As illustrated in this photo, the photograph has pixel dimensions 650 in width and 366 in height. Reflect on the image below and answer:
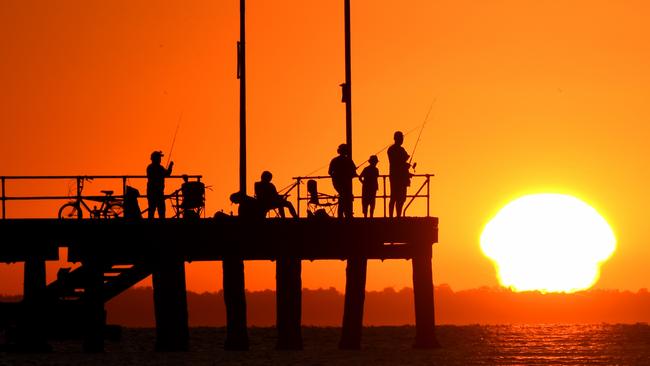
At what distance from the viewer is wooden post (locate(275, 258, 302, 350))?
46906mm

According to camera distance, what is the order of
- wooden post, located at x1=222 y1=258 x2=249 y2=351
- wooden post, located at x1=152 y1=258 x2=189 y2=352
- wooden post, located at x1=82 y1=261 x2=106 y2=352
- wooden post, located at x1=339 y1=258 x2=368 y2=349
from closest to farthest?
wooden post, located at x1=82 y1=261 x2=106 y2=352 → wooden post, located at x1=152 y1=258 x2=189 y2=352 → wooden post, located at x1=222 y1=258 x2=249 y2=351 → wooden post, located at x1=339 y1=258 x2=368 y2=349

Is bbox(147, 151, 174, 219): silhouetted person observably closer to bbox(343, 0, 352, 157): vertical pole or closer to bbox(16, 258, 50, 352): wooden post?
bbox(16, 258, 50, 352): wooden post

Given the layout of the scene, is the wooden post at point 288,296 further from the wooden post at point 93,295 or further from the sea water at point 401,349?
the wooden post at point 93,295

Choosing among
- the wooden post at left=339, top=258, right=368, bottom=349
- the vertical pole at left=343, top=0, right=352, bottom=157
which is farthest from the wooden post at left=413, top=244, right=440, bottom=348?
the vertical pole at left=343, top=0, right=352, bottom=157

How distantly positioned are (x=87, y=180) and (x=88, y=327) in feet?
12.6

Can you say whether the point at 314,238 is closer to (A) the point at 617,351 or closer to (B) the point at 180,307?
(B) the point at 180,307

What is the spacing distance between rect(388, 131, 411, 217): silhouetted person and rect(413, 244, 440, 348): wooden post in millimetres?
2639

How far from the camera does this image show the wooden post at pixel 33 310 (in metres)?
44.9

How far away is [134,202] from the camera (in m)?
44.4

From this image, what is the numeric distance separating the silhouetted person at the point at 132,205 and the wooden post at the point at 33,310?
249 cm

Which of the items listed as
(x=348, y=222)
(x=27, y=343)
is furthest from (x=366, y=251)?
(x=27, y=343)

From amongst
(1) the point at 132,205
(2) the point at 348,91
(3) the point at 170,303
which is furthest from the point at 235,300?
(2) the point at 348,91

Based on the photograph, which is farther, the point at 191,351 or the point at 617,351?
the point at 617,351

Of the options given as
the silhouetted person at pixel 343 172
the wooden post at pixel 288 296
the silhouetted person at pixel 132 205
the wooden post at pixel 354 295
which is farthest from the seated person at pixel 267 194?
the wooden post at pixel 354 295
